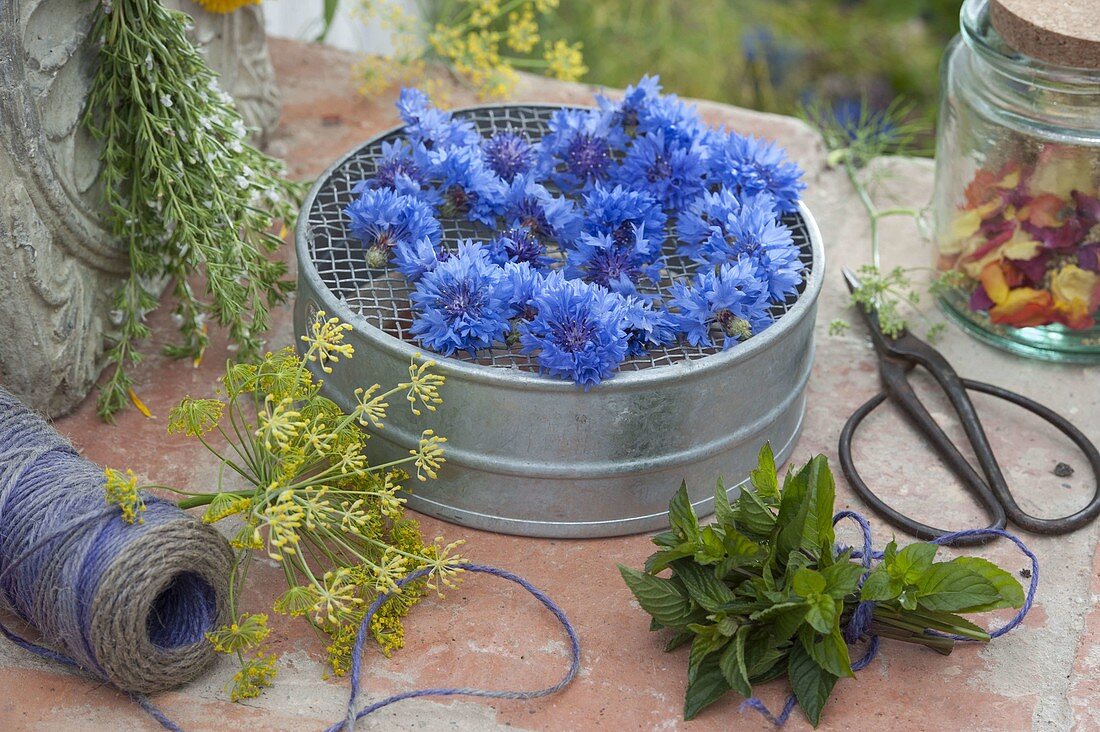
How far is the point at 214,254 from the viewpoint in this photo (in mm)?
1886

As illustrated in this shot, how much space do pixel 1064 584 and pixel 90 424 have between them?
1.48 metres

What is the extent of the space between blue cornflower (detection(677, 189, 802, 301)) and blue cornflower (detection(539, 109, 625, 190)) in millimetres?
197

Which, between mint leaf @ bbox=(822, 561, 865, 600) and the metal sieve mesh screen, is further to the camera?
the metal sieve mesh screen

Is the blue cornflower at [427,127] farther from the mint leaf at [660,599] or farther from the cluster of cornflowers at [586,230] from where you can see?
the mint leaf at [660,599]

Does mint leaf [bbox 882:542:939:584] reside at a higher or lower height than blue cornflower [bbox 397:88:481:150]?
lower

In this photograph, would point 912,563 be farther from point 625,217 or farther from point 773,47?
point 773,47

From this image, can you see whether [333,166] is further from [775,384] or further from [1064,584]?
[1064,584]

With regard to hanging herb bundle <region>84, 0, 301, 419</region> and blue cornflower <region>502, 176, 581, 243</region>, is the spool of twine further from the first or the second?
blue cornflower <region>502, 176, 581, 243</region>

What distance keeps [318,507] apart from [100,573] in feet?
0.84

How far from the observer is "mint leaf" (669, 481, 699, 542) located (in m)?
1.52

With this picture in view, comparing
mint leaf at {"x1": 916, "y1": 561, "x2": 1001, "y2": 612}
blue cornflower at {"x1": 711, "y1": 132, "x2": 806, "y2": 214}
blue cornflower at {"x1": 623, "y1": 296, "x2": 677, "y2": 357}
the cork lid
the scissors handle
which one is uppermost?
the cork lid

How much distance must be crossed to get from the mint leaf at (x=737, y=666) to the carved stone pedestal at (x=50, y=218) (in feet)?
3.56

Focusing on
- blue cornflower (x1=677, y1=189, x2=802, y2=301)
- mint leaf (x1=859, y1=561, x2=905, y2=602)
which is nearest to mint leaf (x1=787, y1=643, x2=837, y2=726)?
mint leaf (x1=859, y1=561, x2=905, y2=602)

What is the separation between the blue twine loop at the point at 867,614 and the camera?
148 cm
